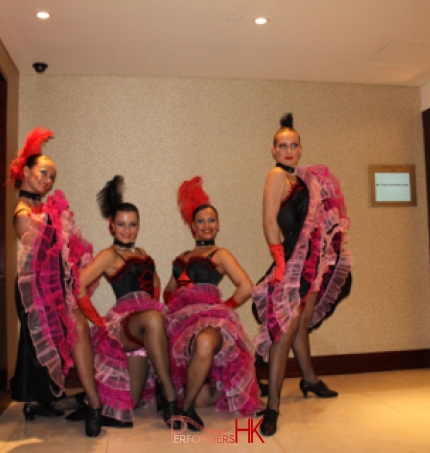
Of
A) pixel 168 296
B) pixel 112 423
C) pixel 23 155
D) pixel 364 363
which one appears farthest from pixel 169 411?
pixel 364 363

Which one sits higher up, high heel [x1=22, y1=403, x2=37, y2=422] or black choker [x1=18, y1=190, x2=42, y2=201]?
black choker [x1=18, y1=190, x2=42, y2=201]

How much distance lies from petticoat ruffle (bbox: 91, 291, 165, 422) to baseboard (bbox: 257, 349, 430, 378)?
5.24 feet

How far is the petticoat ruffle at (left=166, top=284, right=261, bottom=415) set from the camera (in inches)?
129

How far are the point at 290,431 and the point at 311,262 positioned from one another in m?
0.97

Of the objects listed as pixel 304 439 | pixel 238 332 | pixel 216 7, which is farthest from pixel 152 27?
pixel 304 439

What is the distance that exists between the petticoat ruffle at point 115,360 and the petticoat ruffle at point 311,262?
2.29 feet

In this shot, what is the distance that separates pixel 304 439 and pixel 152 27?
2.72 metres

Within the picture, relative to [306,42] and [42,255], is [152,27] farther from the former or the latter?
[42,255]

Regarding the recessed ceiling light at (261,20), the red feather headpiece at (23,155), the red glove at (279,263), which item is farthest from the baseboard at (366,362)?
the recessed ceiling light at (261,20)

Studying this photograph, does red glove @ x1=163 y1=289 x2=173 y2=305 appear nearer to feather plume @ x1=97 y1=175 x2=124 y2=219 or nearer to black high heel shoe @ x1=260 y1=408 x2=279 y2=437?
feather plume @ x1=97 y1=175 x2=124 y2=219

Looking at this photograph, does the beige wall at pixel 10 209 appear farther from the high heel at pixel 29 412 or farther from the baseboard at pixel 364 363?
the baseboard at pixel 364 363

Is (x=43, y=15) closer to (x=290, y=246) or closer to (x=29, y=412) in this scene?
(x=290, y=246)

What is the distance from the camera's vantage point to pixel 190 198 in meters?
3.91

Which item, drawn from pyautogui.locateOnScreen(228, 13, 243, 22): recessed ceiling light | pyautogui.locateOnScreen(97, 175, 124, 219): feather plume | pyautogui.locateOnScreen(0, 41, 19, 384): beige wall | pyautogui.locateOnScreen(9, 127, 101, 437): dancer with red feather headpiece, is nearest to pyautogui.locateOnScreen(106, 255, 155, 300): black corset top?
pyautogui.locateOnScreen(9, 127, 101, 437): dancer with red feather headpiece
